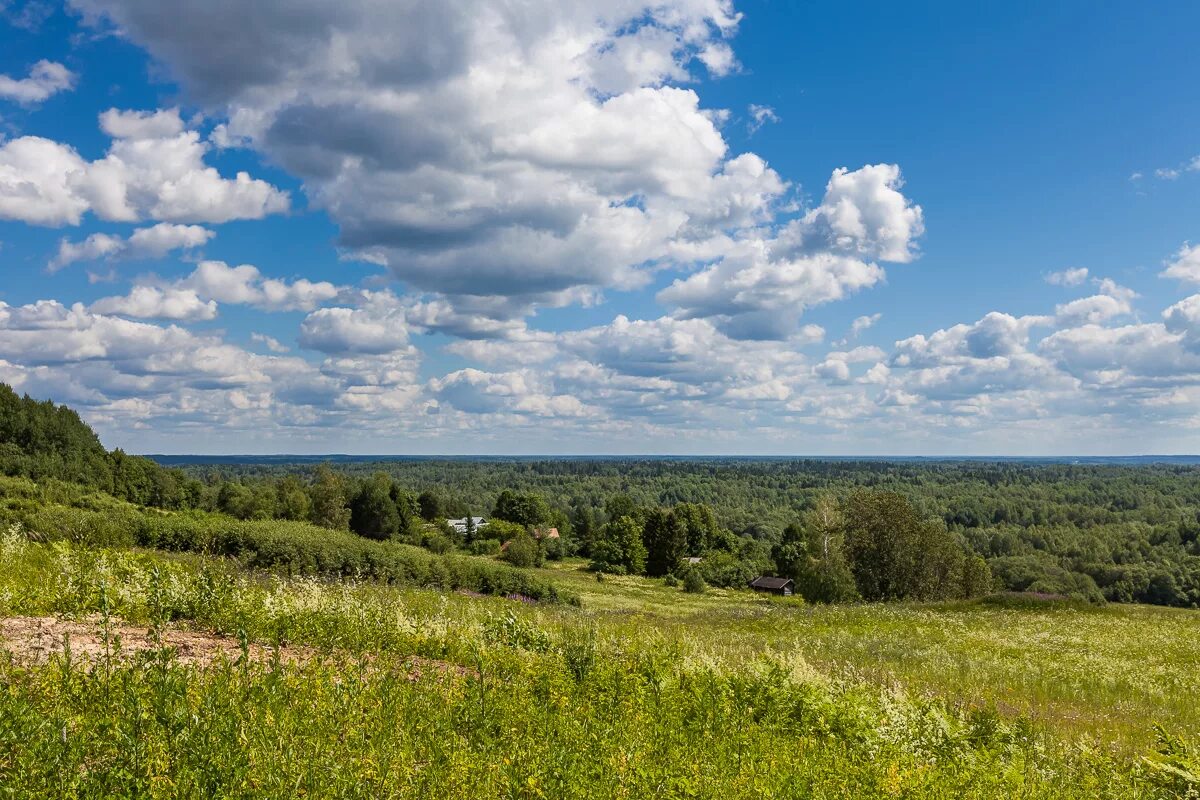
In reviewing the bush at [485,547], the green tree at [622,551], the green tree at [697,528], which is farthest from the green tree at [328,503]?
the green tree at [697,528]

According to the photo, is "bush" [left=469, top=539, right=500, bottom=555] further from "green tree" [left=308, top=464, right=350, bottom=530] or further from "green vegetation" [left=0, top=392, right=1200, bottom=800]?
"green vegetation" [left=0, top=392, right=1200, bottom=800]

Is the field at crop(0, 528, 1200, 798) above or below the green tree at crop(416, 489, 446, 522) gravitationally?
above

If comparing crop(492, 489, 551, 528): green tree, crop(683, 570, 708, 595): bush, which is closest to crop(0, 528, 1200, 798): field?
crop(683, 570, 708, 595): bush

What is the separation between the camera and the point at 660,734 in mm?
6789

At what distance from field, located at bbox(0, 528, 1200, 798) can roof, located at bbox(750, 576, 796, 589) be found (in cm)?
6477

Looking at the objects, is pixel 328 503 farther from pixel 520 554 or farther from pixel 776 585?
pixel 776 585

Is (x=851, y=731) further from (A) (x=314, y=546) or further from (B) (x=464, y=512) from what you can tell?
(B) (x=464, y=512)

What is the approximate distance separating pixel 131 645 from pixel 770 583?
76.6 m

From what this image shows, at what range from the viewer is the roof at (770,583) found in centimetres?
7688

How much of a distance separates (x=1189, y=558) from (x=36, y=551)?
13545cm

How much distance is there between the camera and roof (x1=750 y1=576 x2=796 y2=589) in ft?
252

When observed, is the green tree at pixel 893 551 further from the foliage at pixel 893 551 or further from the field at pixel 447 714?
the field at pixel 447 714

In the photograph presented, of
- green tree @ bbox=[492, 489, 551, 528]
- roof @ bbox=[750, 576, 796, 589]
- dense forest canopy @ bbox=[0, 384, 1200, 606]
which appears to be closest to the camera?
dense forest canopy @ bbox=[0, 384, 1200, 606]

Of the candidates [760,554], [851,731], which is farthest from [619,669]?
[760,554]
